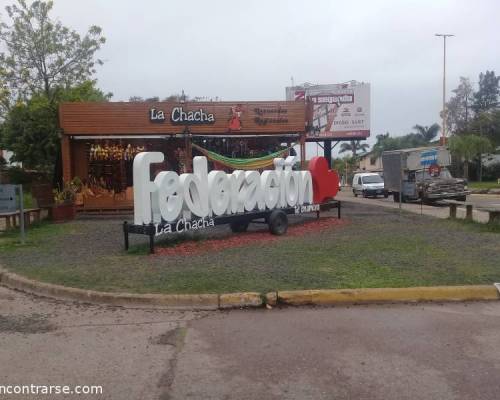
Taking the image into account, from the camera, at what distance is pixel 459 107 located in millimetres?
58594

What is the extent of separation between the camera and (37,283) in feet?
23.7

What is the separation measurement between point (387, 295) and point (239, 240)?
5.25 meters

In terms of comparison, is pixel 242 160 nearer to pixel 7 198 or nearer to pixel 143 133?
pixel 143 133

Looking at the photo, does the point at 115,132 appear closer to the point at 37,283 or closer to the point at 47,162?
the point at 47,162

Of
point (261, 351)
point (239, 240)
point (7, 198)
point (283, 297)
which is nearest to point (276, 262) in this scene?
point (283, 297)

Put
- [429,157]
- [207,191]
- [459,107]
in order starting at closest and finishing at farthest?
[207,191] → [429,157] → [459,107]

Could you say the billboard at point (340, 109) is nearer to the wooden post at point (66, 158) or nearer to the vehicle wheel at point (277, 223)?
the wooden post at point (66, 158)

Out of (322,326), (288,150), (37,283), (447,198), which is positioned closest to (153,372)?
(322,326)

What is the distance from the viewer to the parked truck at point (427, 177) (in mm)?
25562

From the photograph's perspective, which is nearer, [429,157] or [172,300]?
[172,300]

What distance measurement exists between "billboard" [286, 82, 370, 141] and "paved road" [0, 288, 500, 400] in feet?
92.8

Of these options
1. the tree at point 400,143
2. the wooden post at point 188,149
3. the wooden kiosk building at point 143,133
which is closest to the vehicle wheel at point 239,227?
the wooden kiosk building at point 143,133

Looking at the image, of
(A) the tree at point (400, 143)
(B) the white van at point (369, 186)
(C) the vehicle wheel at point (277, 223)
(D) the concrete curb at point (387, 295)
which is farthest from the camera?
(A) the tree at point (400, 143)

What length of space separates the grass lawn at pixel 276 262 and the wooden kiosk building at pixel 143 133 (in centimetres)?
666
